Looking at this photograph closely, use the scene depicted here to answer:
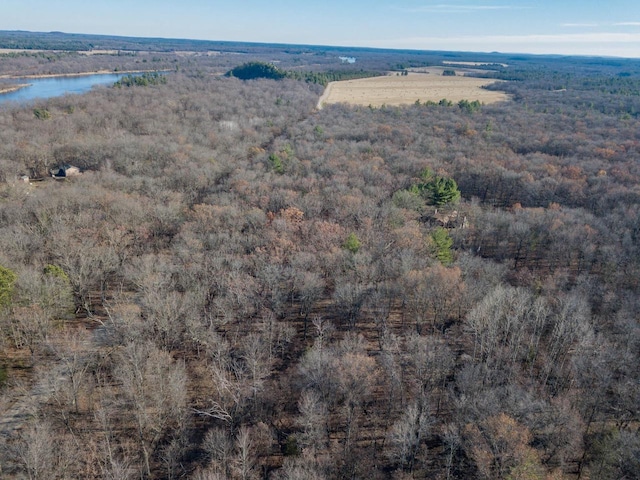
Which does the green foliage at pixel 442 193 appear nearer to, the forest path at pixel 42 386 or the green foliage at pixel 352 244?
the green foliage at pixel 352 244

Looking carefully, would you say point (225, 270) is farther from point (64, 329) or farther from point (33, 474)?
point (33, 474)

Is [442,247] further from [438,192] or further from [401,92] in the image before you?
[401,92]

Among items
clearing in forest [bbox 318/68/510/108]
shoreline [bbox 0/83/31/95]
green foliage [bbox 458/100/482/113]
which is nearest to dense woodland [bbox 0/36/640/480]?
green foliage [bbox 458/100/482/113]

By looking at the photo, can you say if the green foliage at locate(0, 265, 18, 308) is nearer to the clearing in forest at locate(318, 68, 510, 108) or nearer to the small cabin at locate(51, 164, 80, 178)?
the small cabin at locate(51, 164, 80, 178)

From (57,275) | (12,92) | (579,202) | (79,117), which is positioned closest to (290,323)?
(57,275)

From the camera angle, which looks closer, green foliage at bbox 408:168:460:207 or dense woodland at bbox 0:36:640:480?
dense woodland at bbox 0:36:640:480
